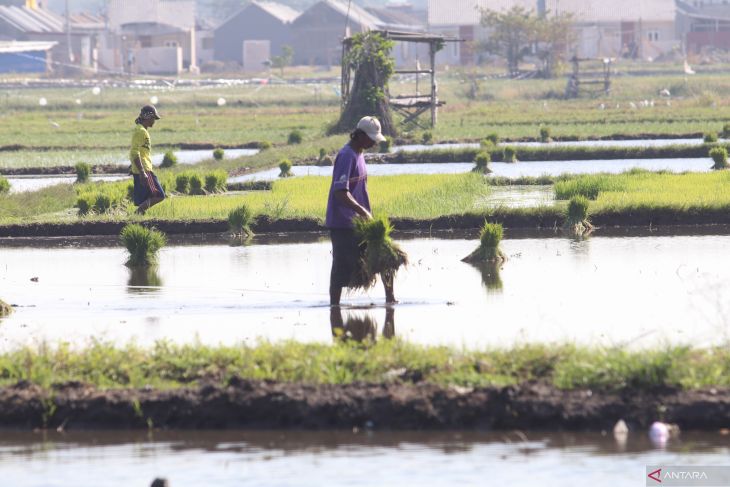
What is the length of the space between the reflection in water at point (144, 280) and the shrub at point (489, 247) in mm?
2655

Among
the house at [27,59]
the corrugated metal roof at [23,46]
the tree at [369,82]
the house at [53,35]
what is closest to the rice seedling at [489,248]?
the tree at [369,82]

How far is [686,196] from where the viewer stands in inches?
575

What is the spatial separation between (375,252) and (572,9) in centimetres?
6246

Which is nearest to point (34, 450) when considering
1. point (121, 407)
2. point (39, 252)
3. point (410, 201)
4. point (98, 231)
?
point (121, 407)

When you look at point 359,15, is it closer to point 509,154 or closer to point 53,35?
point 53,35

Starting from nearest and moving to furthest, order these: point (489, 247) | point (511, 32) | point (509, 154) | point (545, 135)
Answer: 1. point (489, 247)
2. point (509, 154)
3. point (545, 135)
4. point (511, 32)

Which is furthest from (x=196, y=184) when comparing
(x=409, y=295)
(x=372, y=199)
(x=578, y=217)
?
(x=409, y=295)

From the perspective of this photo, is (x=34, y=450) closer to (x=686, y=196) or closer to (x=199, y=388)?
(x=199, y=388)

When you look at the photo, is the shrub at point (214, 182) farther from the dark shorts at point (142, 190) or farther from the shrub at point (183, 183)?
the dark shorts at point (142, 190)

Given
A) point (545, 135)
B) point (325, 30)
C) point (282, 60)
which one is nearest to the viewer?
point (545, 135)

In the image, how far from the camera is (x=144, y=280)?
10.8 m

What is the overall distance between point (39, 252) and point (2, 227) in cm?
173

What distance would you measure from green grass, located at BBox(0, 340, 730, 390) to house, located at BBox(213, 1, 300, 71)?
241ft

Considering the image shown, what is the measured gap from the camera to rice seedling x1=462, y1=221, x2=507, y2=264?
1108cm
